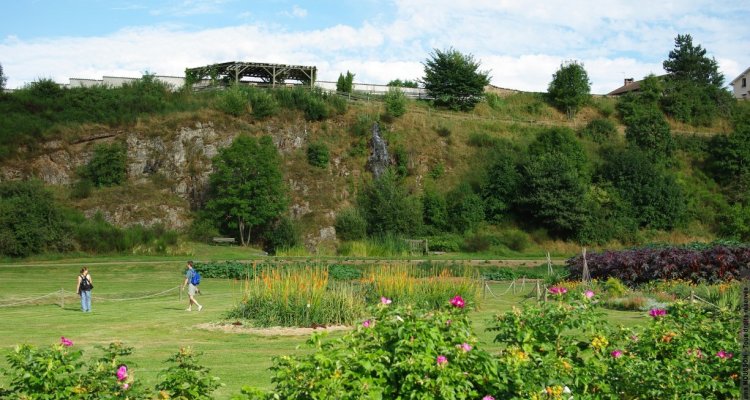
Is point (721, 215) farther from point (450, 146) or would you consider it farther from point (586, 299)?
point (586, 299)

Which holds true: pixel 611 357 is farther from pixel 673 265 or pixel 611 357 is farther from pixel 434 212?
pixel 434 212

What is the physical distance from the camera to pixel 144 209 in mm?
Result: 43875

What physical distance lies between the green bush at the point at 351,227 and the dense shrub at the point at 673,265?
20.9 metres

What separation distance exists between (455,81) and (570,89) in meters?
9.78

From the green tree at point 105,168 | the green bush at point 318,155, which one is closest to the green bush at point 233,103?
the green bush at point 318,155

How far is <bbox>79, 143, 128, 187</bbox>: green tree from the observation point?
44938 millimetres

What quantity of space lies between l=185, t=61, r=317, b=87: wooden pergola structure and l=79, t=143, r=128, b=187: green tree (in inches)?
451

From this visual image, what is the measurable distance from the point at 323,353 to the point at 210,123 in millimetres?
43923

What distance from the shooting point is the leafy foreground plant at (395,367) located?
6047 millimetres

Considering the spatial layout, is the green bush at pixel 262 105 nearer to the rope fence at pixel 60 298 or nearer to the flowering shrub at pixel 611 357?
the rope fence at pixel 60 298

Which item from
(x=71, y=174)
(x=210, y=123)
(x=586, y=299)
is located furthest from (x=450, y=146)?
(x=586, y=299)

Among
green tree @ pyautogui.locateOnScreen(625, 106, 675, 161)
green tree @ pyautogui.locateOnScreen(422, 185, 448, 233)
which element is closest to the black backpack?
green tree @ pyautogui.locateOnScreen(422, 185, 448, 233)

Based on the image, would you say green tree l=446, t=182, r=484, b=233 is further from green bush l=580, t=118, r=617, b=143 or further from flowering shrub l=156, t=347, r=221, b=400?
flowering shrub l=156, t=347, r=221, b=400

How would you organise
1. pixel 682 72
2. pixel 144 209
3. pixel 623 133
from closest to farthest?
pixel 144 209 < pixel 623 133 < pixel 682 72
